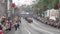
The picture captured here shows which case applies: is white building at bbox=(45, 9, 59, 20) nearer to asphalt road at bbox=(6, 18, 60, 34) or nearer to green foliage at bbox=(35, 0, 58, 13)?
green foliage at bbox=(35, 0, 58, 13)

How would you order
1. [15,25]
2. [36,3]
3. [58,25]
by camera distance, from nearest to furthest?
[15,25], [58,25], [36,3]

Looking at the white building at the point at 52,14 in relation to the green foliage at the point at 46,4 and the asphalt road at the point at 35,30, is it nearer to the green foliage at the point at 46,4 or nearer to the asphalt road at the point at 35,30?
the green foliage at the point at 46,4

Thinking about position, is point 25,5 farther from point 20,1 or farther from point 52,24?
point 52,24

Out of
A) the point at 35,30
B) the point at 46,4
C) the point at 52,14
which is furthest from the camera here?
the point at 46,4

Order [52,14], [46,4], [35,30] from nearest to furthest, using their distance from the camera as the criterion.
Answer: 1. [35,30]
2. [52,14]
3. [46,4]

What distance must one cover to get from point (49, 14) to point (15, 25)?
18825mm

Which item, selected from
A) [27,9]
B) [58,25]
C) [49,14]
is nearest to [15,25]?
[58,25]

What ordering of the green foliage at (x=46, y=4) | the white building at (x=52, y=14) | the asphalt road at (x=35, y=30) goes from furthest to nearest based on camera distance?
the green foliage at (x=46, y=4)
the white building at (x=52, y=14)
the asphalt road at (x=35, y=30)

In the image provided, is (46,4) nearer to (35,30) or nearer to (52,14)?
(52,14)

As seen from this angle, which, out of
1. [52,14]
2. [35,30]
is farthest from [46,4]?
[35,30]

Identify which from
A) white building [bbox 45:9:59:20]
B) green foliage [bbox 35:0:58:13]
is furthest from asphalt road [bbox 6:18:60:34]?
green foliage [bbox 35:0:58:13]

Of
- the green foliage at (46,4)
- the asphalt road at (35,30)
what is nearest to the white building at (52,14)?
the green foliage at (46,4)

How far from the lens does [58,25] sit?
3064cm

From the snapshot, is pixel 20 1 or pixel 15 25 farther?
pixel 20 1
